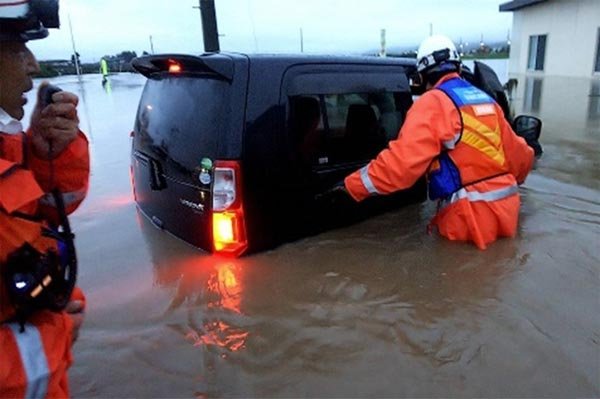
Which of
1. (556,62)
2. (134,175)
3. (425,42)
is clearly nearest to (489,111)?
(425,42)

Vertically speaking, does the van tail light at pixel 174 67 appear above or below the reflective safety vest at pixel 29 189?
above

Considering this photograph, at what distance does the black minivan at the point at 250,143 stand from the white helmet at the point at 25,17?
1.39 meters

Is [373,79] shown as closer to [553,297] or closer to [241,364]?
[553,297]

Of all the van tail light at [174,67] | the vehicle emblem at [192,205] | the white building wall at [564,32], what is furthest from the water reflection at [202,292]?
the white building wall at [564,32]

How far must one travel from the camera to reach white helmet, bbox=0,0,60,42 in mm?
1441

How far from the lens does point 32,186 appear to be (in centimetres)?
138

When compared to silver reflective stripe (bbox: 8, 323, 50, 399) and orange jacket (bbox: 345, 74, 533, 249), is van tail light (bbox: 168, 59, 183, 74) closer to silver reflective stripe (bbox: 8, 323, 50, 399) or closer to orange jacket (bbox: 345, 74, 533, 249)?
orange jacket (bbox: 345, 74, 533, 249)

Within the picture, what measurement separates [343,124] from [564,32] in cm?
2225

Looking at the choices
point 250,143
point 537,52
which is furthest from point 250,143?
point 537,52

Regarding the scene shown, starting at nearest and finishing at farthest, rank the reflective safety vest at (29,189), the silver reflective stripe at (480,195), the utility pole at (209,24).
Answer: the reflective safety vest at (29,189), the silver reflective stripe at (480,195), the utility pole at (209,24)

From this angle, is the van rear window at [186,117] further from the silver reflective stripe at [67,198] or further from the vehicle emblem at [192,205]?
the silver reflective stripe at [67,198]

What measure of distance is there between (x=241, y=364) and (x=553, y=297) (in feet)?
6.49

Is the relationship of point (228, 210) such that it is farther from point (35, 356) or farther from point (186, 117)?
point (35, 356)

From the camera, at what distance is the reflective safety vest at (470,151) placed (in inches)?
135
